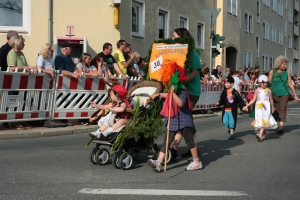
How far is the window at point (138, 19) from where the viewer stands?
22.5m

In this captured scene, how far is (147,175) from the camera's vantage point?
7.17m

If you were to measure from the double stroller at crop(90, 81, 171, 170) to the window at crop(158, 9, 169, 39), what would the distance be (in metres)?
17.1

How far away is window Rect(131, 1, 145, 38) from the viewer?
22500mm

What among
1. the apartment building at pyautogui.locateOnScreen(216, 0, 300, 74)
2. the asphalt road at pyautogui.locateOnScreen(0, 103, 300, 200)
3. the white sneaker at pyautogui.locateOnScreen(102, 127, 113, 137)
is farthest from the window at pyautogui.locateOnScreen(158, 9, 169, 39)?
the white sneaker at pyautogui.locateOnScreen(102, 127, 113, 137)

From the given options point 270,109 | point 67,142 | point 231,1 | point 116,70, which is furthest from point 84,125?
point 231,1

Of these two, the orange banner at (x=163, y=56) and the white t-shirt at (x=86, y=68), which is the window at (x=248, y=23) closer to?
the white t-shirt at (x=86, y=68)

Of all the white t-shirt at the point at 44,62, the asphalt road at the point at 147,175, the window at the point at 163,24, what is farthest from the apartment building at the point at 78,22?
the asphalt road at the point at 147,175

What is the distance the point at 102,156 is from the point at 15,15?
1263 cm

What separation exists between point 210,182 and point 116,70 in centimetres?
786

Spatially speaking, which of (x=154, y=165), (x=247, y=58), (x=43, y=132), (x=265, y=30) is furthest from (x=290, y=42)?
(x=154, y=165)

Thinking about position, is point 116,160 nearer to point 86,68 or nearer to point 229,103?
point 229,103

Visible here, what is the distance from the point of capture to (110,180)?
6758 mm

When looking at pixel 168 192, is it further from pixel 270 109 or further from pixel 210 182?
pixel 270 109

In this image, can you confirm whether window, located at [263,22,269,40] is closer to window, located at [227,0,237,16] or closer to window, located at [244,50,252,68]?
window, located at [244,50,252,68]
